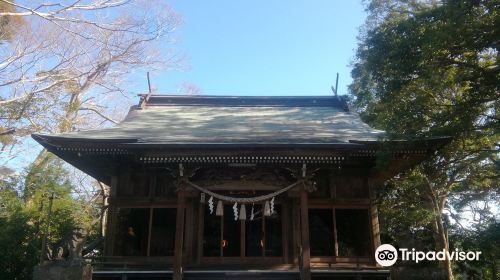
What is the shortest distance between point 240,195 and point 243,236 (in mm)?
1163

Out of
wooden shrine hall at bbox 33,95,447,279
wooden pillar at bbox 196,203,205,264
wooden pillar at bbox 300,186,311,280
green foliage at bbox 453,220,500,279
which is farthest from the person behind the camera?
green foliage at bbox 453,220,500,279

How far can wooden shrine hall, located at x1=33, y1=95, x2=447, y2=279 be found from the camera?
371 inches

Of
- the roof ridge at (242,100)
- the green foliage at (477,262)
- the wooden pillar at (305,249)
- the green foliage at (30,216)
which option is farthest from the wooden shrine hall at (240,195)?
the green foliage at (30,216)

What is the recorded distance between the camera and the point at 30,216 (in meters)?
14.7

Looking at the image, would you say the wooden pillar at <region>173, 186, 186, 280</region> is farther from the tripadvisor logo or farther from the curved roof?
the tripadvisor logo

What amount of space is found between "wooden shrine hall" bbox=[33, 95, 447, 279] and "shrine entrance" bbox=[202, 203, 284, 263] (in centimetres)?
3

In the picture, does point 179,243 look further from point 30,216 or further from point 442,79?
point 30,216

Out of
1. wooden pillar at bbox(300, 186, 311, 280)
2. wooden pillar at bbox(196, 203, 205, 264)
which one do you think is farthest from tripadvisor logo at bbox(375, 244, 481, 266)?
wooden pillar at bbox(196, 203, 205, 264)

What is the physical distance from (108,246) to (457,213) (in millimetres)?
15301

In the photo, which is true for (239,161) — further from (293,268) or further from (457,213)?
(457,213)

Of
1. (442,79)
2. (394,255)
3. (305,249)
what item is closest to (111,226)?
(305,249)

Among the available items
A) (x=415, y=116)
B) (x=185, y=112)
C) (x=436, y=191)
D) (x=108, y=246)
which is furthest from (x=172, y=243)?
(x=436, y=191)

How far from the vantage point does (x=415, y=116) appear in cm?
990

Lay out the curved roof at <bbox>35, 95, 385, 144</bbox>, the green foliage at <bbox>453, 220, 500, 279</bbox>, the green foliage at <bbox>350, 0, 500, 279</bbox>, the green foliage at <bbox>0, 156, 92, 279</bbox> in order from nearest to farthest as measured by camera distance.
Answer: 1. the green foliage at <bbox>350, 0, 500, 279</bbox>
2. the curved roof at <bbox>35, 95, 385, 144</bbox>
3. the green foliage at <bbox>453, 220, 500, 279</bbox>
4. the green foliage at <bbox>0, 156, 92, 279</bbox>
